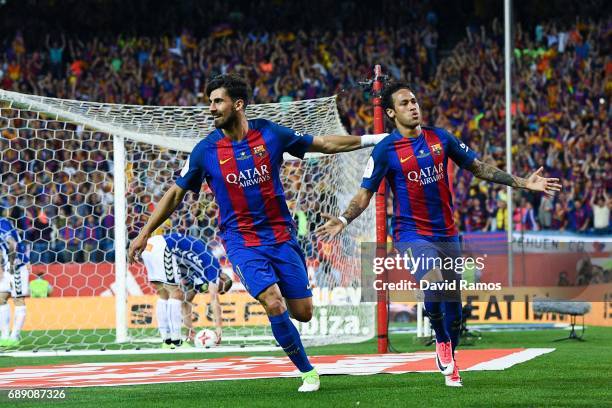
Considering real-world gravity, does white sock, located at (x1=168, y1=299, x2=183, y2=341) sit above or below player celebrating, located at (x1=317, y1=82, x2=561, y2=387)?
below

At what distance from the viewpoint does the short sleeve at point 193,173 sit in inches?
343

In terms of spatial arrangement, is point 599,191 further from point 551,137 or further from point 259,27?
point 259,27

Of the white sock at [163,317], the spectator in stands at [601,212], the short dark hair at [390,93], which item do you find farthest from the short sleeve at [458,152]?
the spectator in stands at [601,212]

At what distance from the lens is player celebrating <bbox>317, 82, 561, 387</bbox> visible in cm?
903

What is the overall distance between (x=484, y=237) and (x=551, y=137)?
4.99 metres

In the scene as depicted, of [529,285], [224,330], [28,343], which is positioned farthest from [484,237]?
[28,343]

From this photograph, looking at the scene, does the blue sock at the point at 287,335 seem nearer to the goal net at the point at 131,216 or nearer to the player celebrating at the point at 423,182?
the player celebrating at the point at 423,182

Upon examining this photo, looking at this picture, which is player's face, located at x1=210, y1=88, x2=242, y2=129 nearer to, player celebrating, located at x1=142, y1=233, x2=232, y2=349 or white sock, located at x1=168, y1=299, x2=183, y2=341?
player celebrating, located at x1=142, y1=233, x2=232, y2=349

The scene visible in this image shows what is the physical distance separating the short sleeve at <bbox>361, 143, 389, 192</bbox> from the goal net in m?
5.41

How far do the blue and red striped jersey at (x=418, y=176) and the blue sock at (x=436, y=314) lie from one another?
56 centimetres

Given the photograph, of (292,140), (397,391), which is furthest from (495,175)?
(397,391)

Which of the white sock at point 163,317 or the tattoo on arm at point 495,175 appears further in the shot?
the white sock at point 163,317

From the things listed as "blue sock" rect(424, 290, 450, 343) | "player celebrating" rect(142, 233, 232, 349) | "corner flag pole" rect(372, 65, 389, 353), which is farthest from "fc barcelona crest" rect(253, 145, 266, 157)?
"player celebrating" rect(142, 233, 232, 349)

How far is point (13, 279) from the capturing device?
53.2 feet
